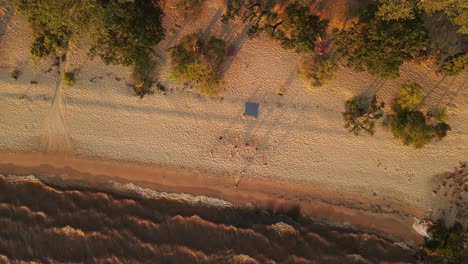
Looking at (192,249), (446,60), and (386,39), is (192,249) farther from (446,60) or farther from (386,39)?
(446,60)

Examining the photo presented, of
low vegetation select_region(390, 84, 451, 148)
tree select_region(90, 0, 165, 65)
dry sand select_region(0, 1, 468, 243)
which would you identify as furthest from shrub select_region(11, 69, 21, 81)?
low vegetation select_region(390, 84, 451, 148)

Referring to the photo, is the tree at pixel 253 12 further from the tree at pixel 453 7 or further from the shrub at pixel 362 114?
the tree at pixel 453 7

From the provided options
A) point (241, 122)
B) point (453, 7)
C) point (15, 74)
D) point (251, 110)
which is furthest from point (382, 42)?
point (15, 74)

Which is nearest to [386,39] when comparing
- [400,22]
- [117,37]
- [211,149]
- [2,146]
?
[400,22]

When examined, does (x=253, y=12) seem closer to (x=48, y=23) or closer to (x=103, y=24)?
(x=103, y=24)

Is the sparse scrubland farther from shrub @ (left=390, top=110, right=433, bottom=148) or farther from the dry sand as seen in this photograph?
the dry sand
